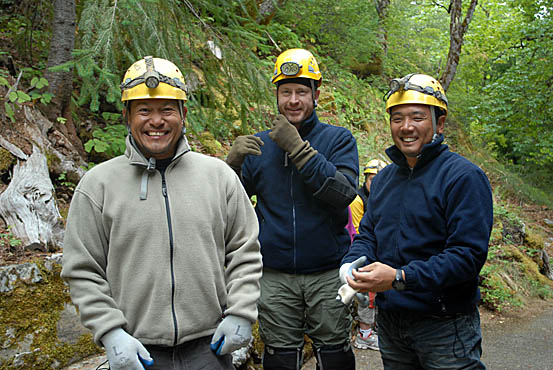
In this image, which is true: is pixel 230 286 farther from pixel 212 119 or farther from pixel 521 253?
pixel 521 253

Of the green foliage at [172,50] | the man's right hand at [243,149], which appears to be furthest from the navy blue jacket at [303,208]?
the green foliage at [172,50]

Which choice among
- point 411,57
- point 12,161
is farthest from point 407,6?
point 12,161

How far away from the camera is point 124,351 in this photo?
1.93 m

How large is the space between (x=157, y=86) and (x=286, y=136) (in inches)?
39.9

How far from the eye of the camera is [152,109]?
2.25 metres

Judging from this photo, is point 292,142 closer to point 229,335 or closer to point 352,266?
point 352,266

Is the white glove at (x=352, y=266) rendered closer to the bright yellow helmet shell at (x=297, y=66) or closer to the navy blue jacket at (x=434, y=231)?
the navy blue jacket at (x=434, y=231)

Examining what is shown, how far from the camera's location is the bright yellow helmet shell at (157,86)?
2201 mm

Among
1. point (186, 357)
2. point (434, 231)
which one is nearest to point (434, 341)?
point (434, 231)

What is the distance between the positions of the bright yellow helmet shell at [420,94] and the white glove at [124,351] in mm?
1791

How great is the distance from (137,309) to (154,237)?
0.34 meters

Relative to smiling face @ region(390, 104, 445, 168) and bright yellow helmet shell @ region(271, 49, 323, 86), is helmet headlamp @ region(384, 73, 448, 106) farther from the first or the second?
bright yellow helmet shell @ region(271, 49, 323, 86)

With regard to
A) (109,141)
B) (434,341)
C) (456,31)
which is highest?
(456,31)

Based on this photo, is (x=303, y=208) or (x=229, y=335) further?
(x=303, y=208)
